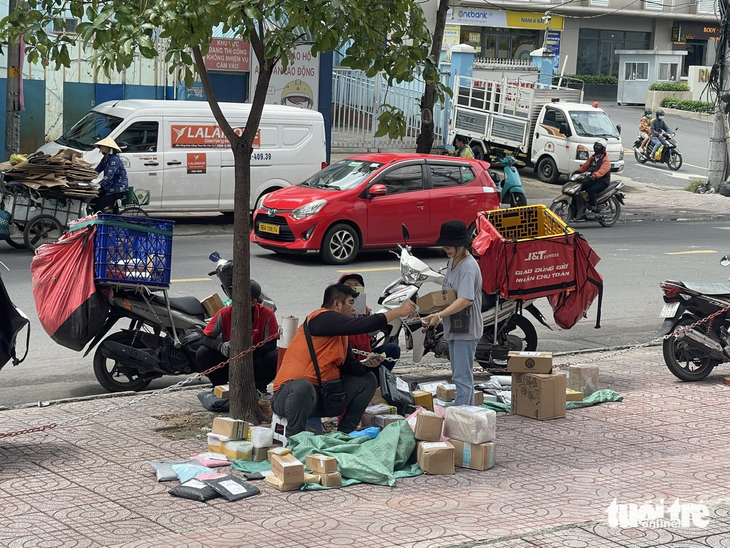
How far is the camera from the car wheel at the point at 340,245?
1579cm

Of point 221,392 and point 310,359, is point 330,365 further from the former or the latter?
point 221,392

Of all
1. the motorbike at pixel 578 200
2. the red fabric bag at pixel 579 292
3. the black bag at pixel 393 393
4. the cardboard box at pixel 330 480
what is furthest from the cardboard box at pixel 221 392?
the motorbike at pixel 578 200

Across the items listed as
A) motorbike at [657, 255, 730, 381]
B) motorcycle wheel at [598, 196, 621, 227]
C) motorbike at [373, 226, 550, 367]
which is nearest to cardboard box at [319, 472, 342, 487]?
motorbike at [373, 226, 550, 367]

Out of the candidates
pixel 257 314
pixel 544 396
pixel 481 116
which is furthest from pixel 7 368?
pixel 481 116

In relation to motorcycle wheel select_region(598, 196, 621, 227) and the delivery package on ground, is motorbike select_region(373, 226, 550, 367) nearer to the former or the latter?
the delivery package on ground

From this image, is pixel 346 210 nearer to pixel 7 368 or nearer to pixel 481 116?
pixel 7 368

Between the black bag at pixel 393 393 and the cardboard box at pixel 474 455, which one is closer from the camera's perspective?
the cardboard box at pixel 474 455

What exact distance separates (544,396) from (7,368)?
512cm

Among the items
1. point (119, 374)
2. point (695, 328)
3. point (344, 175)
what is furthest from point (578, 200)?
point (119, 374)

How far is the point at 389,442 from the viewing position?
23.6 ft

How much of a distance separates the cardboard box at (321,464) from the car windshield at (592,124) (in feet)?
70.4

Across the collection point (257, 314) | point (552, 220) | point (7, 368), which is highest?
point (552, 220)

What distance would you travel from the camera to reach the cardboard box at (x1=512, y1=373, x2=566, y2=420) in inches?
335

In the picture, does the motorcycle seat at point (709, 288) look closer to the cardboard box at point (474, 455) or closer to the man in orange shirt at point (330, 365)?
the cardboard box at point (474, 455)
